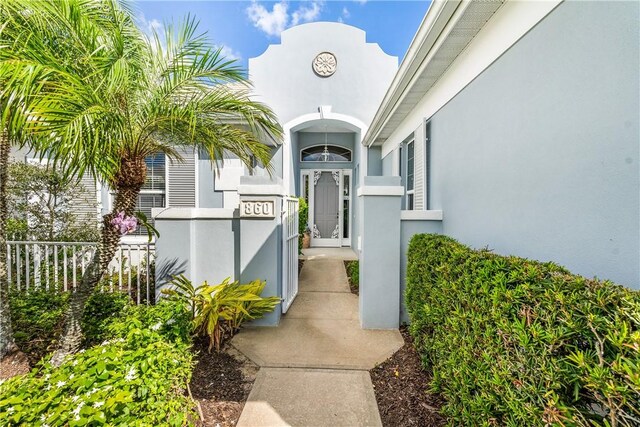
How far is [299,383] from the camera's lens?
9.53 ft

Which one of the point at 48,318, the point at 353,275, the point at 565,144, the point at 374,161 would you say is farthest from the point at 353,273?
the point at 48,318

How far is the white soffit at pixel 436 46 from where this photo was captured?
2.89 meters

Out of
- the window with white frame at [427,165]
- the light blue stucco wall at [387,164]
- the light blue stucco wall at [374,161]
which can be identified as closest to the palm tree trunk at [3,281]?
the window with white frame at [427,165]

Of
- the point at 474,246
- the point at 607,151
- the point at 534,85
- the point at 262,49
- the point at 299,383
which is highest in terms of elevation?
the point at 262,49

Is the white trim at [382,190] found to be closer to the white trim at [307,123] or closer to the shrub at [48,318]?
the shrub at [48,318]

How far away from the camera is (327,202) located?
10250mm

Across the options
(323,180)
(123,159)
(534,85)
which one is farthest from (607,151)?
(323,180)

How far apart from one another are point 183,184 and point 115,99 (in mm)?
→ 5033

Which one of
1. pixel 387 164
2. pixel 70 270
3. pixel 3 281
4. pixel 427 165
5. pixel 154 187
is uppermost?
pixel 387 164

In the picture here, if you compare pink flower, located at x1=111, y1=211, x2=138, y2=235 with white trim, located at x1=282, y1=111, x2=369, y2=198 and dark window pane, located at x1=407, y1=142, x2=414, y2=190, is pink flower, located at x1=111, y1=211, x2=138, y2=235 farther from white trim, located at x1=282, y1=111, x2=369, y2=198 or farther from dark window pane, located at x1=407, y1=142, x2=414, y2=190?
white trim, located at x1=282, y1=111, x2=369, y2=198

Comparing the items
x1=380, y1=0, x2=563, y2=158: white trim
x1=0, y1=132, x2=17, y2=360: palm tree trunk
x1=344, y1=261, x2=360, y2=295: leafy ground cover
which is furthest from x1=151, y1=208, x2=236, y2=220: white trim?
x1=380, y1=0, x2=563, y2=158: white trim

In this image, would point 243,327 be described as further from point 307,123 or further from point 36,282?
point 307,123

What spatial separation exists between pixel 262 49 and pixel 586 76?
8663mm

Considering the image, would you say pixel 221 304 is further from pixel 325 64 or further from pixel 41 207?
pixel 325 64
